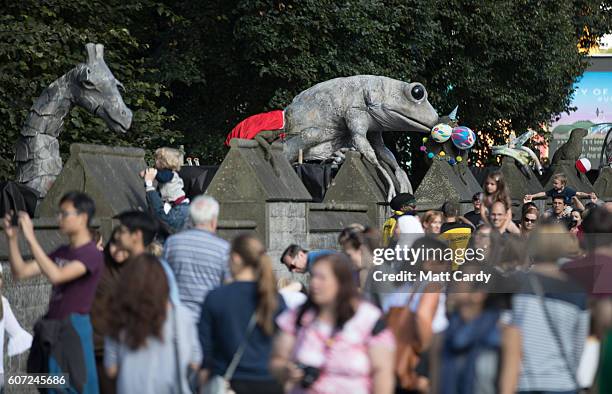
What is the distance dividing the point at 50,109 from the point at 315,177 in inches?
240

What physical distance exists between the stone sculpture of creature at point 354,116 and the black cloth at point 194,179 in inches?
232

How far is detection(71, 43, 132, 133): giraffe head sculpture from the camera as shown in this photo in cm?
1914

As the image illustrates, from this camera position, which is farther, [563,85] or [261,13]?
[563,85]

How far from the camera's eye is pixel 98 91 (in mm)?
19219

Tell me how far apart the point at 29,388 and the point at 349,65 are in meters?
22.3

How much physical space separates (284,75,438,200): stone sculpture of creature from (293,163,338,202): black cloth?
1753 millimetres

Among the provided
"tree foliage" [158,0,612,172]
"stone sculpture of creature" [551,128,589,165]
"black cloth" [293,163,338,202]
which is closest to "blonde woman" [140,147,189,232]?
"black cloth" [293,163,338,202]

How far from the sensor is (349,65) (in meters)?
33.3

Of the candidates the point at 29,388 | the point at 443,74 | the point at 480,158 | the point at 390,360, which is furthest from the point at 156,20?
the point at 390,360

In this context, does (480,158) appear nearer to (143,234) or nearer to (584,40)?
(584,40)

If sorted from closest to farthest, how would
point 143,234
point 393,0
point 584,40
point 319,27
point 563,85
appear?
point 143,234, point 319,27, point 393,0, point 563,85, point 584,40

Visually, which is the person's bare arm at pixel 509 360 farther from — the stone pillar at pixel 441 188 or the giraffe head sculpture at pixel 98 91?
the stone pillar at pixel 441 188

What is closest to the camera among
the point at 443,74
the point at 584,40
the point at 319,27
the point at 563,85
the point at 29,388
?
the point at 29,388

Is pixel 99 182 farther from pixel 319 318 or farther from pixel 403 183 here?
pixel 403 183
